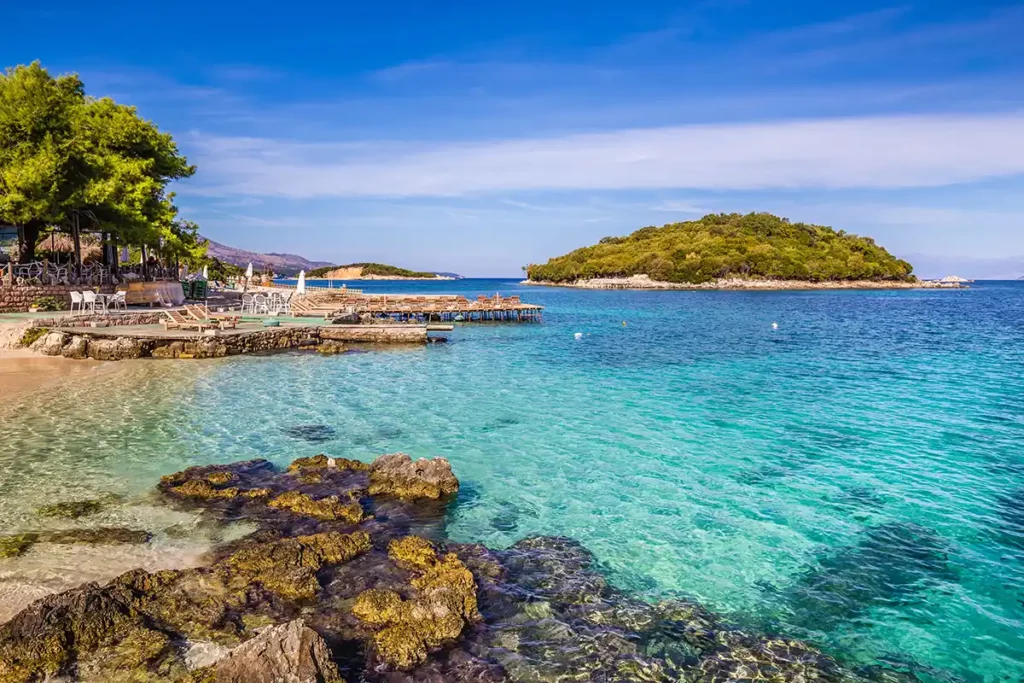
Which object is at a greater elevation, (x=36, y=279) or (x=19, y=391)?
(x=36, y=279)

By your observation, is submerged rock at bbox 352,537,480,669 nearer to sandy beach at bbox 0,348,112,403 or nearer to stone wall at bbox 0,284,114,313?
sandy beach at bbox 0,348,112,403

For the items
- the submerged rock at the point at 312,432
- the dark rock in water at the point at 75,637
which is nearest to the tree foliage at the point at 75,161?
the submerged rock at the point at 312,432

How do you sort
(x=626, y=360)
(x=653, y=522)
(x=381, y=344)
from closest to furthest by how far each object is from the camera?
(x=653, y=522), (x=626, y=360), (x=381, y=344)

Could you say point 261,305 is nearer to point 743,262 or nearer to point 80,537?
point 80,537

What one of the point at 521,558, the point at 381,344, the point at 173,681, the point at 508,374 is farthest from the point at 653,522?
the point at 381,344

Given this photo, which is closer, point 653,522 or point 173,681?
point 173,681

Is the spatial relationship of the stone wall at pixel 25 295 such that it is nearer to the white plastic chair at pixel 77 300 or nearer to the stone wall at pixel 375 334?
the white plastic chair at pixel 77 300

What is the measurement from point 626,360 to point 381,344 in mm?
11176

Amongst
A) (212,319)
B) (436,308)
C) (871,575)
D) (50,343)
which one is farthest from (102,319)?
(871,575)

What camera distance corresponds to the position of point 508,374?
67.9 feet

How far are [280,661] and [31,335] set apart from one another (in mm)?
22342

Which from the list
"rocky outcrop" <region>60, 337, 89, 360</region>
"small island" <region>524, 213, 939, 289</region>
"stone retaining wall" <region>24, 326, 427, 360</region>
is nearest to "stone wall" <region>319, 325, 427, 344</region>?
"stone retaining wall" <region>24, 326, 427, 360</region>

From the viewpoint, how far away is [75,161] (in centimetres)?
2598

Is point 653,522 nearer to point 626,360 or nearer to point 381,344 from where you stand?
point 626,360
